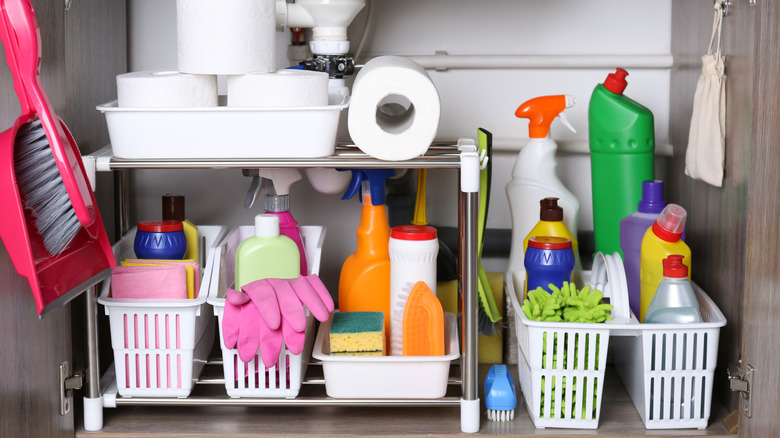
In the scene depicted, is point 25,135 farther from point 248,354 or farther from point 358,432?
point 358,432

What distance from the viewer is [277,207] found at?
1.42 m

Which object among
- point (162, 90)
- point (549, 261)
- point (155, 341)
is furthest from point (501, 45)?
point (155, 341)

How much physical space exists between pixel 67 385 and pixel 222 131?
406 millimetres

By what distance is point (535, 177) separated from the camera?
1.51 meters

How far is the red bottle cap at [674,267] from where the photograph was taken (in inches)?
50.0

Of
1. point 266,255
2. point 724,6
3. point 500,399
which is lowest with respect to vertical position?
point 500,399

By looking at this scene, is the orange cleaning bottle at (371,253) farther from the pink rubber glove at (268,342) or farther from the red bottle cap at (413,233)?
the pink rubber glove at (268,342)

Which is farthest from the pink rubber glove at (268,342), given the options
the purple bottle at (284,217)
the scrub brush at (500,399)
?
the scrub brush at (500,399)

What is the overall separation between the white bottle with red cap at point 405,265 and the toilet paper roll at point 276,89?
9.5 inches

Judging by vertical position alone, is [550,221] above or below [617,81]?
below

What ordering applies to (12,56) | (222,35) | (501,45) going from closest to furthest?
(12,56) < (222,35) < (501,45)

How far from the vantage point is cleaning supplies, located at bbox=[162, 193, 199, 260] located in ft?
4.73

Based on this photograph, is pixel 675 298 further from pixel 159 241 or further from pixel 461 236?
pixel 159 241

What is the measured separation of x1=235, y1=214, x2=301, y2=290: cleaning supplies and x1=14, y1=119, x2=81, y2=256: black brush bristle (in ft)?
0.82
